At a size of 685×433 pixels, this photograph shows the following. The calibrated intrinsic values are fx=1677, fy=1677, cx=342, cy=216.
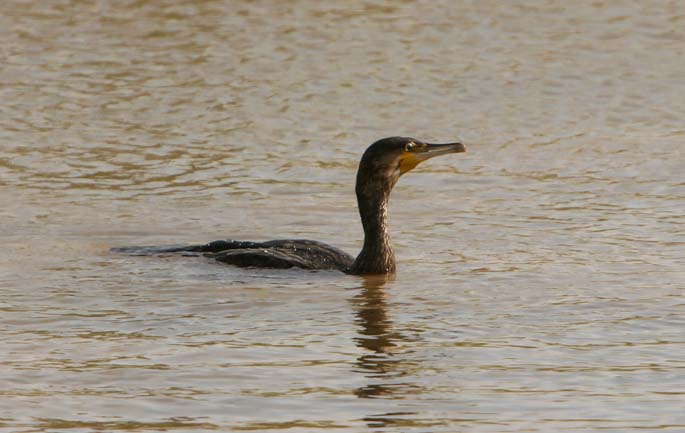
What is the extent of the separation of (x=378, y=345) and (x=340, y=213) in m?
4.83

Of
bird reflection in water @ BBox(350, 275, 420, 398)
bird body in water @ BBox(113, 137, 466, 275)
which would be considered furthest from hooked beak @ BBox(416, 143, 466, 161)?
bird reflection in water @ BBox(350, 275, 420, 398)

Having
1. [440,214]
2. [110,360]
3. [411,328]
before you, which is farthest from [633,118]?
[110,360]

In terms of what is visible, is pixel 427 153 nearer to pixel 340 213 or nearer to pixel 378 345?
pixel 340 213

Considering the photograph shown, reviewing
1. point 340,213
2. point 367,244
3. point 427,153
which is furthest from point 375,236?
point 340,213

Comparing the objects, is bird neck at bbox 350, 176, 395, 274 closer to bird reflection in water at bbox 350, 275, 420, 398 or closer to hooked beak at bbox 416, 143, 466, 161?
bird reflection in water at bbox 350, 275, 420, 398

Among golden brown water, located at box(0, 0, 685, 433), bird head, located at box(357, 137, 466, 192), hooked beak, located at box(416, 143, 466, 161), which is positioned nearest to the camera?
golden brown water, located at box(0, 0, 685, 433)

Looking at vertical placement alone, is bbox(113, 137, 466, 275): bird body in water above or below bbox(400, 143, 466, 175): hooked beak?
below

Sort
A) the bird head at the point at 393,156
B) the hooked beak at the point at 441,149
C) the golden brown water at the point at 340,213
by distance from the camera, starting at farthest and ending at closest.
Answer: the bird head at the point at 393,156 → the hooked beak at the point at 441,149 → the golden brown water at the point at 340,213

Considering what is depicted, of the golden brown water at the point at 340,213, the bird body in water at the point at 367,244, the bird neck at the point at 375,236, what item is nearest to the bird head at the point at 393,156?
the bird body in water at the point at 367,244

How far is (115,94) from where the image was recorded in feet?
64.1

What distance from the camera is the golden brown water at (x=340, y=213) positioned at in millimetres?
8625

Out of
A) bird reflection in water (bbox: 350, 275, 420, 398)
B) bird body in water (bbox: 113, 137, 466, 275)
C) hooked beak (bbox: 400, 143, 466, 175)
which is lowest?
bird reflection in water (bbox: 350, 275, 420, 398)

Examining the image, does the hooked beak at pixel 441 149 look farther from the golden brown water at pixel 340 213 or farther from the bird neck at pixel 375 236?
the golden brown water at pixel 340 213

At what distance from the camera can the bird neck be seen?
39.8 feet
